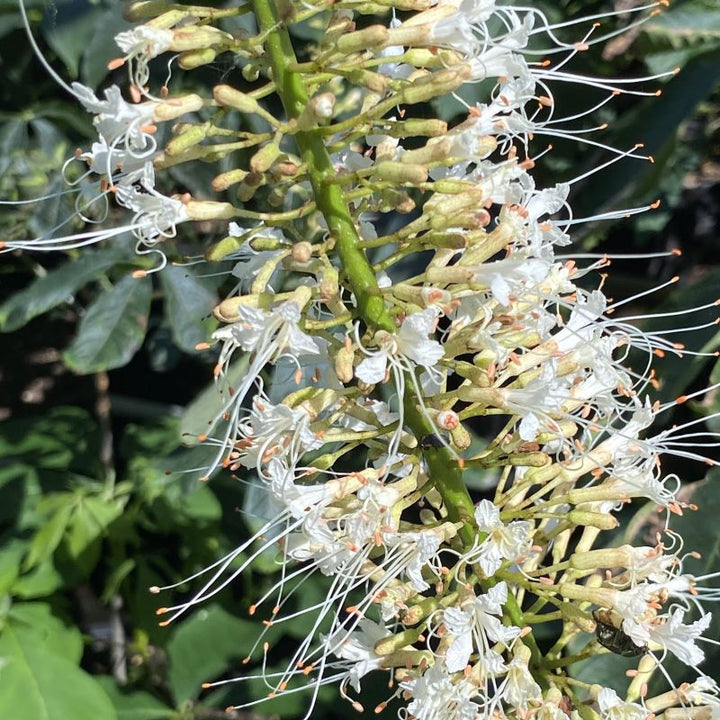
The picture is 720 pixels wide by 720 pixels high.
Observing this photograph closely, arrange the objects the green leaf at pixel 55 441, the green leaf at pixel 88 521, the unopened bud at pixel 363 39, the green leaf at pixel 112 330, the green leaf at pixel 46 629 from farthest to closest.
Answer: the green leaf at pixel 55 441, the green leaf at pixel 88 521, the green leaf at pixel 46 629, the green leaf at pixel 112 330, the unopened bud at pixel 363 39

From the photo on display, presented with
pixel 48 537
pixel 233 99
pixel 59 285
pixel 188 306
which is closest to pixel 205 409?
pixel 188 306

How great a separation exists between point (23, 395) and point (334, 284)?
217cm

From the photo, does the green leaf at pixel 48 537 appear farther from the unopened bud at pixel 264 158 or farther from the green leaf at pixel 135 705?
the unopened bud at pixel 264 158

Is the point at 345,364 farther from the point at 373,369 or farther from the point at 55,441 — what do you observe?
the point at 55,441

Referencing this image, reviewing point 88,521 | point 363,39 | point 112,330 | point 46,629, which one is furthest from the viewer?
point 88,521

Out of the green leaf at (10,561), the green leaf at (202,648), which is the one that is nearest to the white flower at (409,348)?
the green leaf at (202,648)

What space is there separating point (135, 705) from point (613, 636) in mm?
1049

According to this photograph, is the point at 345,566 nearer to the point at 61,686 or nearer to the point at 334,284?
the point at 334,284

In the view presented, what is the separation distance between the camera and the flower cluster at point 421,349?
2.60 feet

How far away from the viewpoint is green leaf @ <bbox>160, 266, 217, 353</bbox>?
1314 mm

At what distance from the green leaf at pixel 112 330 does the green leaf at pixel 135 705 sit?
0.64 m

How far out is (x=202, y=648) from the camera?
1554 millimetres

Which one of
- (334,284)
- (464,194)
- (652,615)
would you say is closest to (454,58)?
(464,194)

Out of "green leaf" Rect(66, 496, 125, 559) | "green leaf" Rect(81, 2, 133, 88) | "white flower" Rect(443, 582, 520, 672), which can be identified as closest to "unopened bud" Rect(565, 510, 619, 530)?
"white flower" Rect(443, 582, 520, 672)
